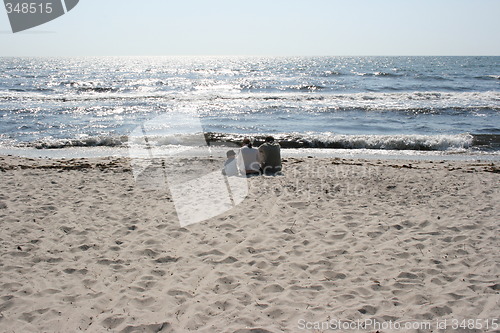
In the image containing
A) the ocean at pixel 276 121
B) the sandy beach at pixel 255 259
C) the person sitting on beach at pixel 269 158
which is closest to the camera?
the sandy beach at pixel 255 259

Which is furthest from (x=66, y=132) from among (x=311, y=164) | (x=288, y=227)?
(x=288, y=227)

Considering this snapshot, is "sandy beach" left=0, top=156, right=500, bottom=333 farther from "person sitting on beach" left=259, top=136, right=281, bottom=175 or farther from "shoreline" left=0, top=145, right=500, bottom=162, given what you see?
"shoreline" left=0, top=145, right=500, bottom=162

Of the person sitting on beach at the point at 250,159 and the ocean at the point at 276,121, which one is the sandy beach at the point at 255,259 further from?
the ocean at the point at 276,121

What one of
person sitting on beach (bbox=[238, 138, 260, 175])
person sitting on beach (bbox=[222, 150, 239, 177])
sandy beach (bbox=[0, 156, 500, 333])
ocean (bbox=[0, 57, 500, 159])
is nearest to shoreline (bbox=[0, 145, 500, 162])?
ocean (bbox=[0, 57, 500, 159])

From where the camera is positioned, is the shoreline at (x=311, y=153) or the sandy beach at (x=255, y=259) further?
the shoreline at (x=311, y=153)

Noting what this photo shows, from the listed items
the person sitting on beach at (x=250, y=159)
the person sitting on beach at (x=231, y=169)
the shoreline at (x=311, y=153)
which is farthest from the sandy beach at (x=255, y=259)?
the shoreline at (x=311, y=153)

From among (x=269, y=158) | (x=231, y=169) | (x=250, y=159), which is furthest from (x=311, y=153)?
Answer: (x=231, y=169)

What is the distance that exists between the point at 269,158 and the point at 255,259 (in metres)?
4.62

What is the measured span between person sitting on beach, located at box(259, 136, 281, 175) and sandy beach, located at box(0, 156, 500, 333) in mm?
1265

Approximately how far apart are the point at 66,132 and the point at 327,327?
15.8 m

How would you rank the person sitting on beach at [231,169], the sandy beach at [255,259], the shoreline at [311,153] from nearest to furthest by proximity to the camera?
1. the sandy beach at [255,259]
2. the person sitting on beach at [231,169]
3. the shoreline at [311,153]

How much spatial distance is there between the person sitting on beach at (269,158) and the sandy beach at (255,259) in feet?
4.15

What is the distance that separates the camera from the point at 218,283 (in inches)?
170

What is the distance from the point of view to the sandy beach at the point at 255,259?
369cm
